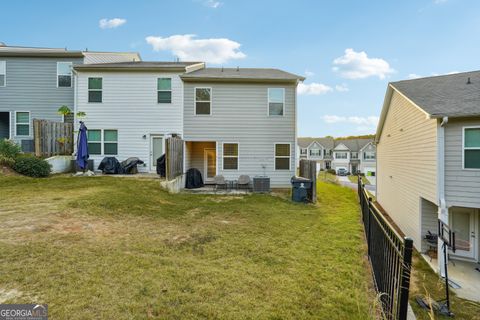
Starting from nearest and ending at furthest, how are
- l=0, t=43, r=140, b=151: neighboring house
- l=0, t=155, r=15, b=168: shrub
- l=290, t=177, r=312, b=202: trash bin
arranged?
1. l=0, t=155, r=15, b=168: shrub
2. l=290, t=177, r=312, b=202: trash bin
3. l=0, t=43, r=140, b=151: neighboring house

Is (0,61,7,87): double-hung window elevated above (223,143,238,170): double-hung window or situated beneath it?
elevated above

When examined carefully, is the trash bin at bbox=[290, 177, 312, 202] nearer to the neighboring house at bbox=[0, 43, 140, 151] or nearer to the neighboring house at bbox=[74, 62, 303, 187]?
the neighboring house at bbox=[74, 62, 303, 187]

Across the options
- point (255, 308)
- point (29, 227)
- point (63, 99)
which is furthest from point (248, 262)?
point (63, 99)

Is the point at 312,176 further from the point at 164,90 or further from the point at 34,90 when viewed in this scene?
the point at 34,90

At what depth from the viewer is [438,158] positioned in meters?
6.88

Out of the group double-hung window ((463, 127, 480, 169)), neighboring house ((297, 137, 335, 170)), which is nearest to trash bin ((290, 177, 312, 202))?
double-hung window ((463, 127, 480, 169))

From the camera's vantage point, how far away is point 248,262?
400cm

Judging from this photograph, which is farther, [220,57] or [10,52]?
[220,57]

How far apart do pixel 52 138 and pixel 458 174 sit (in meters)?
16.6

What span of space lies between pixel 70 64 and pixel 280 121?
1257 cm

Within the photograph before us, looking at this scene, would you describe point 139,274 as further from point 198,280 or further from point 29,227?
point 29,227

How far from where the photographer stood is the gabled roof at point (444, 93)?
22.0 feet

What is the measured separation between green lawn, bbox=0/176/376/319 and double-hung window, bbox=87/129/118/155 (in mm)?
5304

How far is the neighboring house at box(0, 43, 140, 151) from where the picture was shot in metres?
13.5
